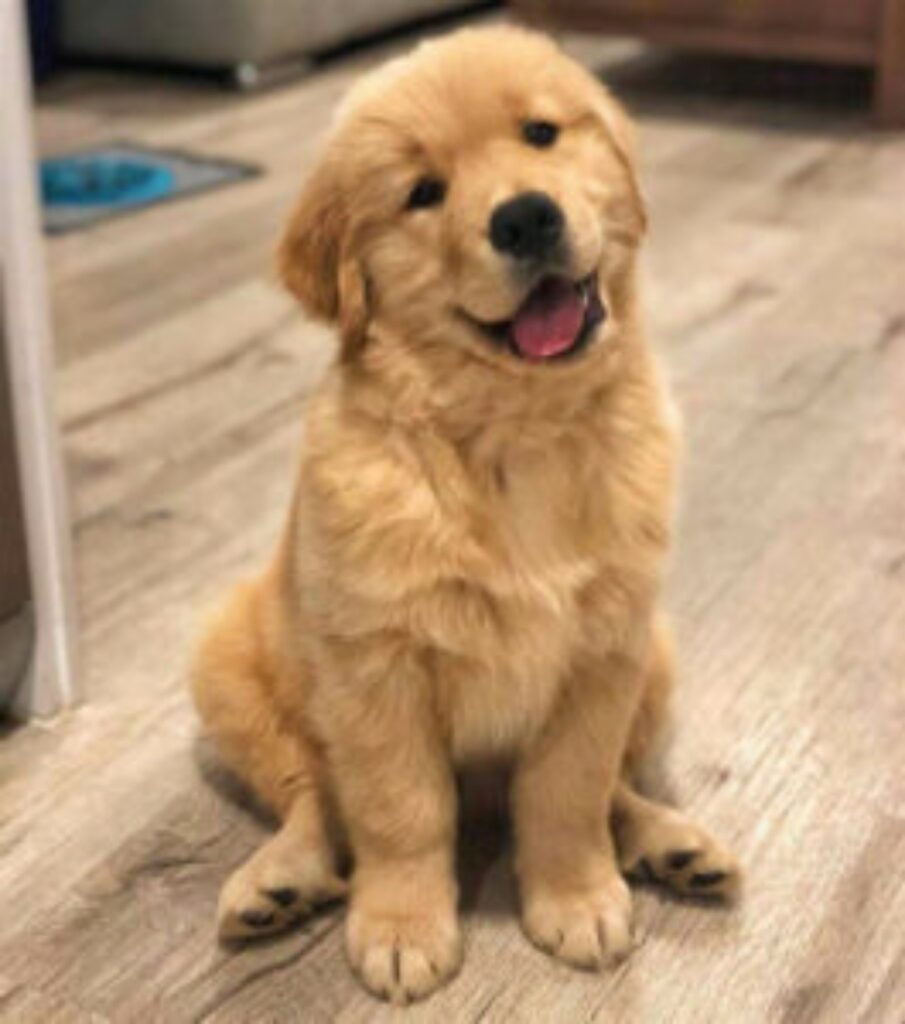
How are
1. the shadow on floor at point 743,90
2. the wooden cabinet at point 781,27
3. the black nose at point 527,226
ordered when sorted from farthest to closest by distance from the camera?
1. the shadow on floor at point 743,90
2. the wooden cabinet at point 781,27
3. the black nose at point 527,226

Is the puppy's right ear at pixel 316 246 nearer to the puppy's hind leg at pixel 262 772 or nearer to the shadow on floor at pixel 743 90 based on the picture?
the puppy's hind leg at pixel 262 772

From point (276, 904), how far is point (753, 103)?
3114 millimetres

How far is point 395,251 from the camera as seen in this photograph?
1.06 metres

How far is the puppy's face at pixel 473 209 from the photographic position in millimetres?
1021

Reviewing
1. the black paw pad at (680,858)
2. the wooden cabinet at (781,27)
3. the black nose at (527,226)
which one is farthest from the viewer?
the wooden cabinet at (781,27)

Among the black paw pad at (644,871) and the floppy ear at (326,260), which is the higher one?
the floppy ear at (326,260)

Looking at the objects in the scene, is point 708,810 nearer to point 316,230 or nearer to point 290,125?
point 316,230

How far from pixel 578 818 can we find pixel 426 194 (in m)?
0.49

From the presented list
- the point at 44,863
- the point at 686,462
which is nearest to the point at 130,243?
the point at 686,462

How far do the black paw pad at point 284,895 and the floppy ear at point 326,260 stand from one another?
42 cm

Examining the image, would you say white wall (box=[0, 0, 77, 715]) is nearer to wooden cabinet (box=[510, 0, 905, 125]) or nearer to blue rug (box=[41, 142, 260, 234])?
blue rug (box=[41, 142, 260, 234])

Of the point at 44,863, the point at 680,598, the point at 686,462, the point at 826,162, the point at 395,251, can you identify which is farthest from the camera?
the point at 826,162

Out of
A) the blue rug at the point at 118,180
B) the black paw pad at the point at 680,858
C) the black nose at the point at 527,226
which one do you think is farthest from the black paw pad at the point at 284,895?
the blue rug at the point at 118,180

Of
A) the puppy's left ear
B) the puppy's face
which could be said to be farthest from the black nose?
the puppy's left ear
